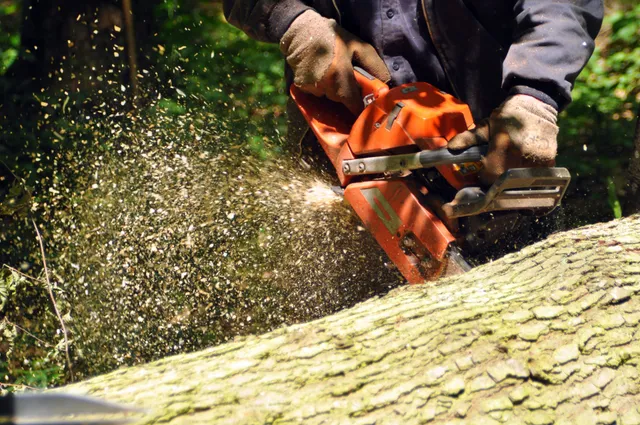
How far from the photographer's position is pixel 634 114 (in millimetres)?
4055

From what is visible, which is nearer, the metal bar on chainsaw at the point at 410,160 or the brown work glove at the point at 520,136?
the brown work glove at the point at 520,136

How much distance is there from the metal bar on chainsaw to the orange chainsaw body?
0.04 meters

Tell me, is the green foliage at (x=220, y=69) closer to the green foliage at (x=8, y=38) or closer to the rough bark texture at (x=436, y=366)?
the green foliage at (x=8, y=38)

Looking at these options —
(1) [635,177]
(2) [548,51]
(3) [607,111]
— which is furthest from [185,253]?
(3) [607,111]

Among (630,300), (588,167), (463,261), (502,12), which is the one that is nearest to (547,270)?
(630,300)

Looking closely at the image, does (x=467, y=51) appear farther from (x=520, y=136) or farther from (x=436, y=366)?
(x=436, y=366)

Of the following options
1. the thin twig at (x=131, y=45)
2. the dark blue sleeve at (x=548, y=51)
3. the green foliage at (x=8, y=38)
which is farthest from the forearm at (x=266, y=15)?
the green foliage at (x=8, y=38)

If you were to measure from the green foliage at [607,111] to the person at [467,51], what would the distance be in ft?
4.88

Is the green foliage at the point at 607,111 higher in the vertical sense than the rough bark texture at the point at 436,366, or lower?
lower

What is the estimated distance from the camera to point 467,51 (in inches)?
103

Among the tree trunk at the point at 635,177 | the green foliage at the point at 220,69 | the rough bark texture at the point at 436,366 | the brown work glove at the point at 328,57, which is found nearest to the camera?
the rough bark texture at the point at 436,366

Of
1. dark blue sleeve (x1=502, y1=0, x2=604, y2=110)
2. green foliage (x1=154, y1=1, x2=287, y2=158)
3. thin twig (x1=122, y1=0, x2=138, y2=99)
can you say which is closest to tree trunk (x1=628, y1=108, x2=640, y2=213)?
dark blue sleeve (x1=502, y1=0, x2=604, y2=110)

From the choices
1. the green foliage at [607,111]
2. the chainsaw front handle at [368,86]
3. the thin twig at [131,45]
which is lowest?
the green foliage at [607,111]

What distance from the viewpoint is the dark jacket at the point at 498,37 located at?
231cm
